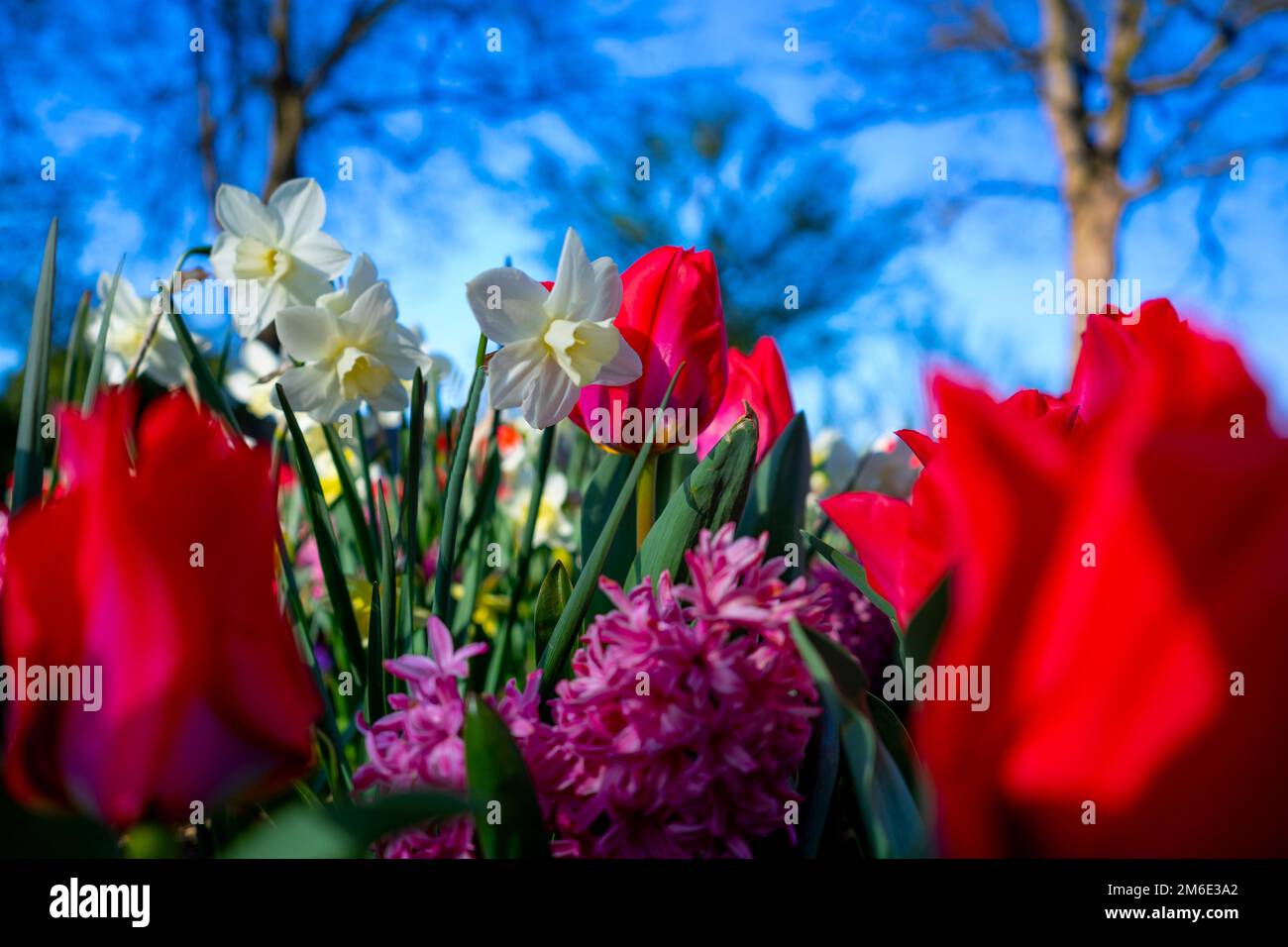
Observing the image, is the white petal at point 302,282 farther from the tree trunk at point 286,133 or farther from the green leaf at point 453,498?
the tree trunk at point 286,133

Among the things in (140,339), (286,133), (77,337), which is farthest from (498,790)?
(286,133)

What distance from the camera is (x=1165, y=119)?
7.12 m

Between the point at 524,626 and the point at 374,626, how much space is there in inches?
18.7

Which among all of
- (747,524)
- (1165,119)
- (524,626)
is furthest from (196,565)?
(1165,119)

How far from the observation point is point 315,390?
55cm

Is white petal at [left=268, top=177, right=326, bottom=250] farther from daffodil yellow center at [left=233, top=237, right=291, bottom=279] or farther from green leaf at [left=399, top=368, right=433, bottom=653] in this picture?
green leaf at [left=399, top=368, right=433, bottom=653]

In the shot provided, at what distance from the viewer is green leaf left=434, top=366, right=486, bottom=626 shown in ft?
1.65

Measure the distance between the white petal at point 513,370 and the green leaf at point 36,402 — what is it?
0.21 metres

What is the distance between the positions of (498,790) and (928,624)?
0.46ft

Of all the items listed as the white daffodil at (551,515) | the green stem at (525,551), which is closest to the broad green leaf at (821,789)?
the green stem at (525,551)

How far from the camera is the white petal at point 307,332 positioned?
20.9 inches

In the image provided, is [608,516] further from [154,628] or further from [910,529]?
[154,628]

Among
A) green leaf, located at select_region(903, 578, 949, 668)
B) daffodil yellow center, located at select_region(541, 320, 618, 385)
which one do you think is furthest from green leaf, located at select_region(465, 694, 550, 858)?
daffodil yellow center, located at select_region(541, 320, 618, 385)
